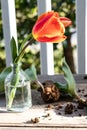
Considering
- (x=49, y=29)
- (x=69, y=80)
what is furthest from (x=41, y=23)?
(x=69, y=80)

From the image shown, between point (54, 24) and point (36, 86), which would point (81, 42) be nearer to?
point (36, 86)

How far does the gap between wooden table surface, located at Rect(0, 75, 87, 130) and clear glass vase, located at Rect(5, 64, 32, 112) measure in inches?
0.9

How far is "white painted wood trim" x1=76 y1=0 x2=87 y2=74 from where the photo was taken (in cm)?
167

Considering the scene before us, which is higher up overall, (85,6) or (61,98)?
(85,6)

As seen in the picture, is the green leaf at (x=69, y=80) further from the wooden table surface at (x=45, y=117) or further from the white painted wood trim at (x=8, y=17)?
the white painted wood trim at (x=8, y=17)

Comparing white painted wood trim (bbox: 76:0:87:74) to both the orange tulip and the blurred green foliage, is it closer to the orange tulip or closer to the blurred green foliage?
the blurred green foliage

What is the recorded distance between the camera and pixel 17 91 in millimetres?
1156

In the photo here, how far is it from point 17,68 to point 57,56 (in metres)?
1.51

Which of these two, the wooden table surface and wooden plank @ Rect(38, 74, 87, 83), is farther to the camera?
wooden plank @ Rect(38, 74, 87, 83)

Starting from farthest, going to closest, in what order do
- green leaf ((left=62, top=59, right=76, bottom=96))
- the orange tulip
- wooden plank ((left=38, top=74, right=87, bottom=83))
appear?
→ wooden plank ((left=38, top=74, right=87, bottom=83)) < green leaf ((left=62, top=59, right=76, bottom=96)) < the orange tulip

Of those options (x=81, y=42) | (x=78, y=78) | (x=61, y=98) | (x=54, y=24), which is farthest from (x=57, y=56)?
(x=54, y=24)

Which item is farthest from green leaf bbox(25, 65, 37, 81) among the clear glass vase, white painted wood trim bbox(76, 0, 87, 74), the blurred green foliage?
the blurred green foliage

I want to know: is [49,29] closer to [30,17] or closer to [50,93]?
[50,93]

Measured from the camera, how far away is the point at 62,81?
1.38 meters
